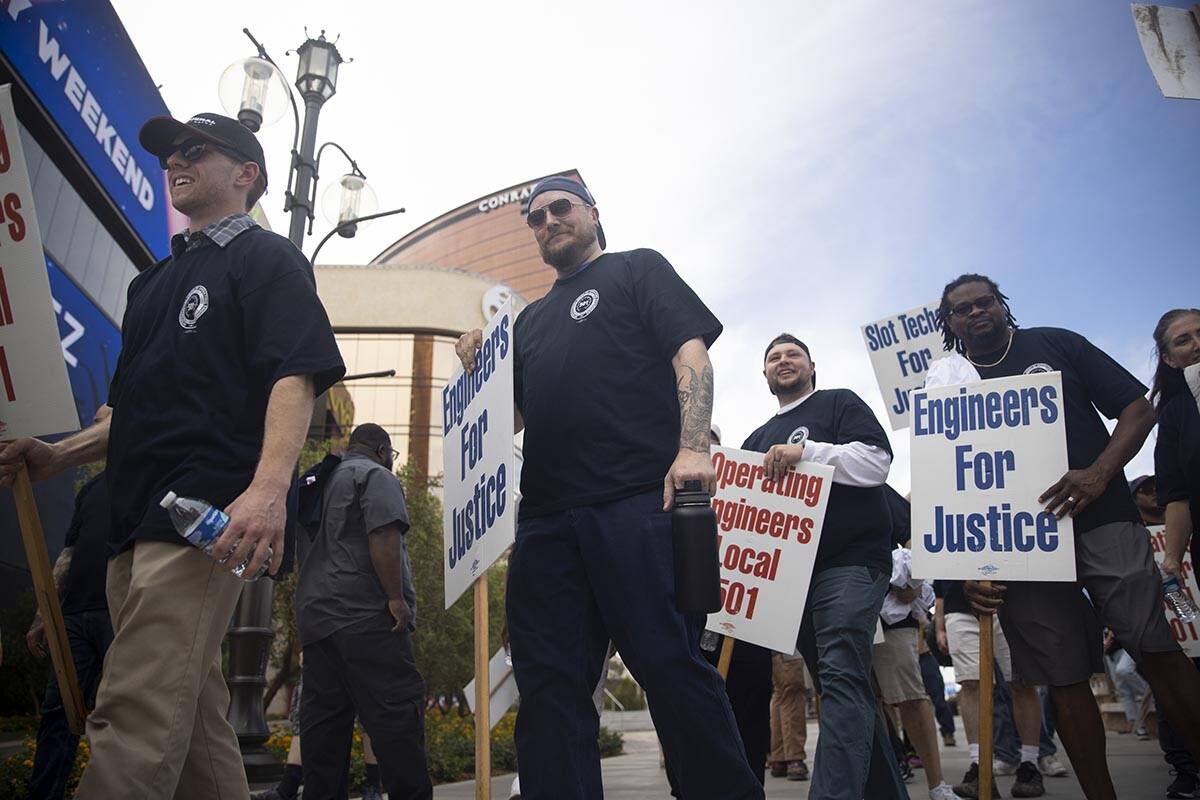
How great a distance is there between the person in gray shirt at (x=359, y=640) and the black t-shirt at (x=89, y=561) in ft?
3.37

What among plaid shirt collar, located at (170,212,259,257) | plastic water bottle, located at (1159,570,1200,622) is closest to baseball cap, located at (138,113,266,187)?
plaid shirt collar, located at (170,212,259,257)

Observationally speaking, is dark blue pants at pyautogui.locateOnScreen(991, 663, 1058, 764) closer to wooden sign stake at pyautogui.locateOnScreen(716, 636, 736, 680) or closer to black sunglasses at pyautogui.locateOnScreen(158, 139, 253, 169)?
wooden sign stake at pyautogui.locateOnScreen(716, 636, 736, 680)

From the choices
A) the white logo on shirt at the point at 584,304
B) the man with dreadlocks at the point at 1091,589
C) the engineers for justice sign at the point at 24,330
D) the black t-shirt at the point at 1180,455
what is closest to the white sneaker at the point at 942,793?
the man with dreadlocks at the point at 1091,589

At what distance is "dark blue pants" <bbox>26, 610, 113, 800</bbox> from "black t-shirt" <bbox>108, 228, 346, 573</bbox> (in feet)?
7.58

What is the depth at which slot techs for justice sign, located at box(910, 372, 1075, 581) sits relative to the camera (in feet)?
11.4

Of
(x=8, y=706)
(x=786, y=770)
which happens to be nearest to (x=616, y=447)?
(x=786, y=770)

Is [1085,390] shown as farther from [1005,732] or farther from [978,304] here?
[1005,732]

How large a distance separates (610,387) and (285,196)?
272 inches

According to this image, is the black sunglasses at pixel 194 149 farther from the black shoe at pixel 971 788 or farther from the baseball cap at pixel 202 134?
the black shoe at pixel 971 788

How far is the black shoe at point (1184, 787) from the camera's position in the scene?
442 centimetres

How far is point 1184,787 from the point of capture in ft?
14.6

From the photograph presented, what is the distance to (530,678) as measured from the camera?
2529 mm

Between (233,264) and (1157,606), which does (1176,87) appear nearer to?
(1157,606)

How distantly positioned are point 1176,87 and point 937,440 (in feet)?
6.24
